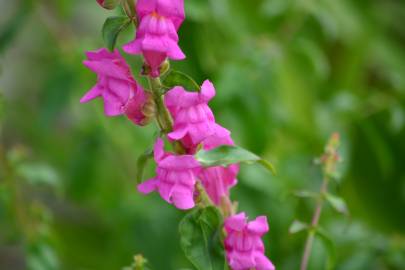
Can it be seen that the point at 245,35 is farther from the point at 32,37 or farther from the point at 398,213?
the point at 32,37

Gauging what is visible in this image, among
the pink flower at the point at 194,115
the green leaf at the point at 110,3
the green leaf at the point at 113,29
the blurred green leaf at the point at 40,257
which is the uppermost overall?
the blurred green leaf at the point at 40,257

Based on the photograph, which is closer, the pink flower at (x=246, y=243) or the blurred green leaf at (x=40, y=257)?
the pink flower at (x=246, y=243)

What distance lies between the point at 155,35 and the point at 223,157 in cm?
11

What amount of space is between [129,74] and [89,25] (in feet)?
5.92

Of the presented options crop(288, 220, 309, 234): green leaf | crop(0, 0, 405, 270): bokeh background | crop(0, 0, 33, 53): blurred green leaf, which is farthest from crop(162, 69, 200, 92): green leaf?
crop(0, 0, 33, 53): blurred green leaf

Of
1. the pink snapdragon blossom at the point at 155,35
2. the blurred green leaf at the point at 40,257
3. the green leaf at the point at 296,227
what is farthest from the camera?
the blurred green leaf at the point at 40,257

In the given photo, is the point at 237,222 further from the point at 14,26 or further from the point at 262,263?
the point at 14,26

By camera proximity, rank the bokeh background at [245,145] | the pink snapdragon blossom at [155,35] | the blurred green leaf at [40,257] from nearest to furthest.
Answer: the pink snapdragon blossom at [155,35], the blurred green leaf at [40,257], the bokeh background at [245,145]

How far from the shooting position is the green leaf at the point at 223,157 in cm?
56

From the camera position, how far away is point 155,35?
1.79 ft

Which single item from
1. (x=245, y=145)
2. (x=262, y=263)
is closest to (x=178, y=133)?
(x=262, y=263)

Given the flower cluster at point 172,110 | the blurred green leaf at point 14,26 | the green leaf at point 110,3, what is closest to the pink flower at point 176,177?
the flower cluster at point 172,110

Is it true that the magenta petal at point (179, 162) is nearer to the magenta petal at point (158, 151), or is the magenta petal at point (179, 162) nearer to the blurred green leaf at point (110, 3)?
the magenta petal at point (158, 151)

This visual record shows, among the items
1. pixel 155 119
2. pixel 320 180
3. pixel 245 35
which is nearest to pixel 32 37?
pixel 245 35
